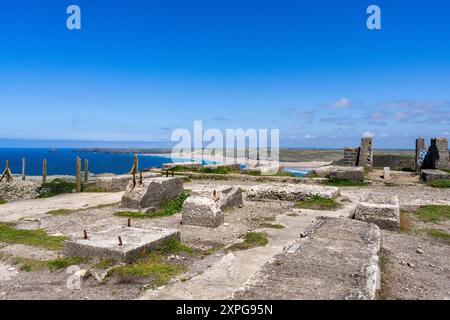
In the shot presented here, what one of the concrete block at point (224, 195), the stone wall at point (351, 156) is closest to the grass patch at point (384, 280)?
the concrete block at point (224, 195)

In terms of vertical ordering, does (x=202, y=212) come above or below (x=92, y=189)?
above

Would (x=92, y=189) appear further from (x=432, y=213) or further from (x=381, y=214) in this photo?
(x=432, y=213)

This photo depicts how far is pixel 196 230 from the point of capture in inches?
328

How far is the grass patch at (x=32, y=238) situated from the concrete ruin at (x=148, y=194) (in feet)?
8.51

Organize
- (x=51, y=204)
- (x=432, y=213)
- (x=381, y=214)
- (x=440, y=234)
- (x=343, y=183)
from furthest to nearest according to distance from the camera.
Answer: (x=343, y=183) → (x=51, y=204) → (x=432, y=213) → (x=381, y=214) → (x=440, y=234)

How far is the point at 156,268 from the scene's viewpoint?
5.33 metres

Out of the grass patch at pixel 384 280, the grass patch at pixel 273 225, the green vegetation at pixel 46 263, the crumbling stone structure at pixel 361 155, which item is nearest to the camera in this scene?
the grass patch at pixel 384 280

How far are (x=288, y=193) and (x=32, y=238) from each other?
7323mm

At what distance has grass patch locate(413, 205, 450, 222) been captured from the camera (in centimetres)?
938

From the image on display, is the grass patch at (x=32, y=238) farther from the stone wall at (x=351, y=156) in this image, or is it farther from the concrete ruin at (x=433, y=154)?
the concrete ruin at (x=433, y=154)

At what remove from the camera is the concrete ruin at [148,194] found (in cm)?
1029

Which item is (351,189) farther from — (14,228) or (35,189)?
(35,189)

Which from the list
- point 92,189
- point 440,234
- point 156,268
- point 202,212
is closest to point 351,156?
point 440,234
